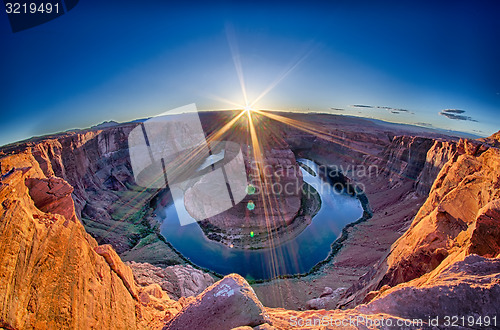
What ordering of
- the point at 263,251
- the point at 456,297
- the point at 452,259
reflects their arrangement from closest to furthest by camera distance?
the point at 456,297 → the point at 452,259 → the point at 263,251

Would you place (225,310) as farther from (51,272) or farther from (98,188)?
(98,188)

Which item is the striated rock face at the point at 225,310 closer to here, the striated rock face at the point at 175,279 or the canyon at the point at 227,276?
the canyon at the point at 227,276

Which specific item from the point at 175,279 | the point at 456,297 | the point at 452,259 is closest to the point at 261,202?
the point at 175,279

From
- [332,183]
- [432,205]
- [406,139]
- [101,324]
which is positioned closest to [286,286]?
[432,205]

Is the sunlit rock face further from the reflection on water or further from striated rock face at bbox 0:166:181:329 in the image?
striated rock face at bbox 0:166:181:329

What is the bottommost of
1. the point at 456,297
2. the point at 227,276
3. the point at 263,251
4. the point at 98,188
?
the point at 263,251
